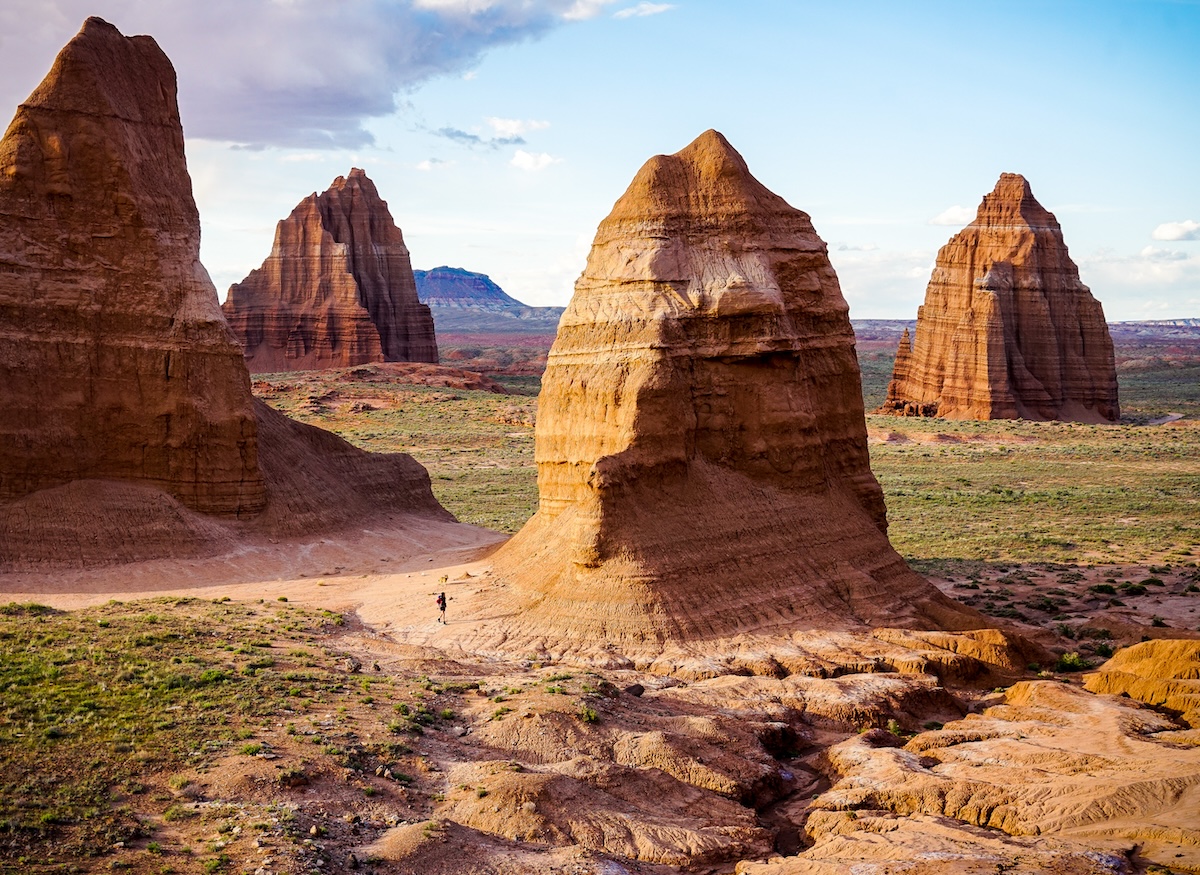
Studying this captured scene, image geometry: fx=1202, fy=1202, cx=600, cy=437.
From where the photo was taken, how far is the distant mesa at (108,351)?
123 feet

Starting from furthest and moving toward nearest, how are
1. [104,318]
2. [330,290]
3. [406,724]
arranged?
1. [330,290]
2. [104,318]
3. [406,724]

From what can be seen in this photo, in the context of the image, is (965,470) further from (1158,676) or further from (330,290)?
(330,290)

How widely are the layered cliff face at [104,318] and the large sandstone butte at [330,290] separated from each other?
77.4 meters

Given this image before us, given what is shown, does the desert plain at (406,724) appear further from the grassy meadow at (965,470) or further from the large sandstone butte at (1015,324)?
the large sandstone butte at (1015,324)

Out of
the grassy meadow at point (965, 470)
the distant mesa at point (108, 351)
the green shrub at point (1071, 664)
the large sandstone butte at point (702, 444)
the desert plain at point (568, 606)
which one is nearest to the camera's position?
the desert plain at point (568, 606)

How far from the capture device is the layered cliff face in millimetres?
37844

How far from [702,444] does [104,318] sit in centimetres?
2051

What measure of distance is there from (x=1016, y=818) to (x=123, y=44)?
37.7m

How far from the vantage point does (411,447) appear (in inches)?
3214

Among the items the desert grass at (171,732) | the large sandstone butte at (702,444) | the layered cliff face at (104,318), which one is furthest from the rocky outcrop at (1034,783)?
the layered cliff face at (104,318)

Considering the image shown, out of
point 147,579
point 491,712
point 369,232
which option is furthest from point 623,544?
point 369,232

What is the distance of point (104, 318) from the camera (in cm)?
3875

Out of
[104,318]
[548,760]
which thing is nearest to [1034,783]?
[548,760]

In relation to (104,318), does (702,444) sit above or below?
below
